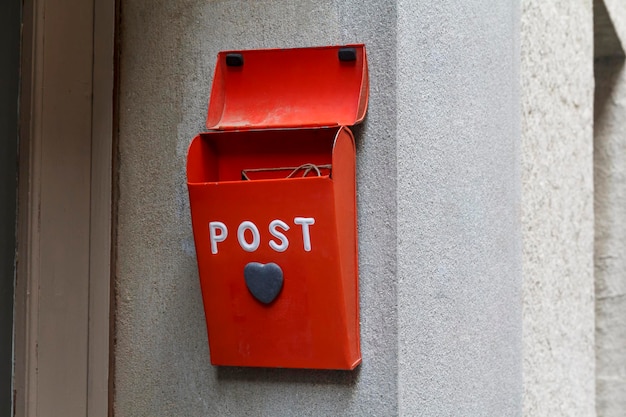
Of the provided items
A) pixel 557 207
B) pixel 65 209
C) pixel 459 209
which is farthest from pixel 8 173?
pixel 557 207

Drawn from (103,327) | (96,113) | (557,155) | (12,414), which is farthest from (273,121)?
(557,155)

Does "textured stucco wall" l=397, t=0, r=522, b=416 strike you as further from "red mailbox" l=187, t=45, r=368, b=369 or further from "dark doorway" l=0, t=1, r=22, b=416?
"dark doorway" l=0, t=1, r=22, b=416

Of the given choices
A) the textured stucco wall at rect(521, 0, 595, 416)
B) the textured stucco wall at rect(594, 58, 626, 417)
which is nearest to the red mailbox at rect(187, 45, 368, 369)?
the textured stucco wall at rect(521, 0, 595, 416)

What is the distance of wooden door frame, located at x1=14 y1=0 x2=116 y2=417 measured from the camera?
1.29 metres

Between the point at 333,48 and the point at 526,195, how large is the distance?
1208 mm

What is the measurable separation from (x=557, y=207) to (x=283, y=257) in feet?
5.89

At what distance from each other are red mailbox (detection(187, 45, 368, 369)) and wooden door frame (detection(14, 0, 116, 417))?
0.22 m

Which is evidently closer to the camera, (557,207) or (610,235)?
(557,207)

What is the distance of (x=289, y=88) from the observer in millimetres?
1306

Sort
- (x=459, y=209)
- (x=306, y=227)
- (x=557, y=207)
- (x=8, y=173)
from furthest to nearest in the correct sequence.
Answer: (x=557, y=207) < (x=459, y=209) < (x=8, y=173) < (x=306, y=227)

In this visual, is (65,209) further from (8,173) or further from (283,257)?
(283,257)

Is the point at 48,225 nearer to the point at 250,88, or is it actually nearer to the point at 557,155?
the point at 250,88

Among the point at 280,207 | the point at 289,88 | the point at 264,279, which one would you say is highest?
the point at 289,88

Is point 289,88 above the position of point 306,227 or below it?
above
